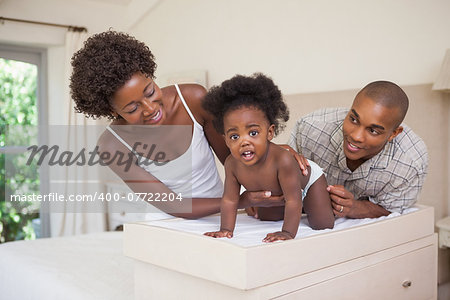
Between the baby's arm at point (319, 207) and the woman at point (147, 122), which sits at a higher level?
the woman at point (147, 122)

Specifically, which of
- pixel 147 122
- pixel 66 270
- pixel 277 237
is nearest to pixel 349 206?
pixel 277 237

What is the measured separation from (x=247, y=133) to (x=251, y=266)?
1.14ft

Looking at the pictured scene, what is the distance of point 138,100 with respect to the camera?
129 centimetres

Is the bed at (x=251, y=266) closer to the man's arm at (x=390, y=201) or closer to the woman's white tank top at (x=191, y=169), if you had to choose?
the man's arm at (x=390, y=201)

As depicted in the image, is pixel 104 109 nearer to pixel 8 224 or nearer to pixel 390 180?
pixel 390 180

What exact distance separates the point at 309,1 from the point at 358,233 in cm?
180

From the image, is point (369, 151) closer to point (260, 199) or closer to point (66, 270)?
point (260, 199)

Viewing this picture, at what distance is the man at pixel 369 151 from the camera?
132 centimetres

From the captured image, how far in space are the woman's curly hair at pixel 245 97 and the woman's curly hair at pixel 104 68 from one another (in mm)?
271

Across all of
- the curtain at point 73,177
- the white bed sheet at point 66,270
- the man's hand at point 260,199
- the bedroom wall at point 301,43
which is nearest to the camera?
the man's hand at point 260,199

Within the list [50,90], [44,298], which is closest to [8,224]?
[50,90]

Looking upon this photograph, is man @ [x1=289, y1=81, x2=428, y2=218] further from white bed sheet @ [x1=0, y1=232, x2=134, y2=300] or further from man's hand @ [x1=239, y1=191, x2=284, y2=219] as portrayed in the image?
white bed sheet @ [x1=0, y1=232, x2=134, y2=300]

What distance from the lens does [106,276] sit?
163cm

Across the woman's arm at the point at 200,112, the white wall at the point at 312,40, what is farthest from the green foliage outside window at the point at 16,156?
the woman's arm at the point at 200,112
